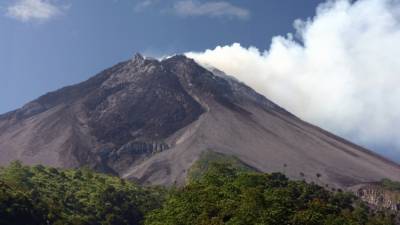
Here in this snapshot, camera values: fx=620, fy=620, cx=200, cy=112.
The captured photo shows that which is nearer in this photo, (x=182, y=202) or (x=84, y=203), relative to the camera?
(x=182, y=202)

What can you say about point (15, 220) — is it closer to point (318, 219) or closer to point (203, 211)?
point (203, 211)

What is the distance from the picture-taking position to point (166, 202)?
6425 cm

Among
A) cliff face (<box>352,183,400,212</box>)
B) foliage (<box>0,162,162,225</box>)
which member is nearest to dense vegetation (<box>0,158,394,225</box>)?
foliage (<box>0,162,162,225</box>)

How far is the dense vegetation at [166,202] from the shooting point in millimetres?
50219

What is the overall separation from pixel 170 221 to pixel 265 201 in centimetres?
858

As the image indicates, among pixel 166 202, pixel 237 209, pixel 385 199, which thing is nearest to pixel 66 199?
pixel 166 202

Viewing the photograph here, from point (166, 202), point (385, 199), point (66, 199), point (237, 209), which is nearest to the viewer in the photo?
point (237, 209)

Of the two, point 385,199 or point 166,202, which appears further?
point 385,199

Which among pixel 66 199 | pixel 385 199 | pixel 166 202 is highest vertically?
pixel 385 199

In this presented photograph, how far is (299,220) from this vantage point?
48.2 m

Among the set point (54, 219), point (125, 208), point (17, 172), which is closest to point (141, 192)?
point (125, 208)

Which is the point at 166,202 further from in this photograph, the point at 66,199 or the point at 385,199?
the point at 385,199

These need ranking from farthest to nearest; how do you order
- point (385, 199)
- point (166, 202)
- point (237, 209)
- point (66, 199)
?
1. point (385, 199)
2. point (66, 199)
3. point (166, 202)
4. point (237, 209)

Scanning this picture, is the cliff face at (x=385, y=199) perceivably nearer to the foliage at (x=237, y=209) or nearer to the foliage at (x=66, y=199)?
the foliage at (x=66, y=199)
